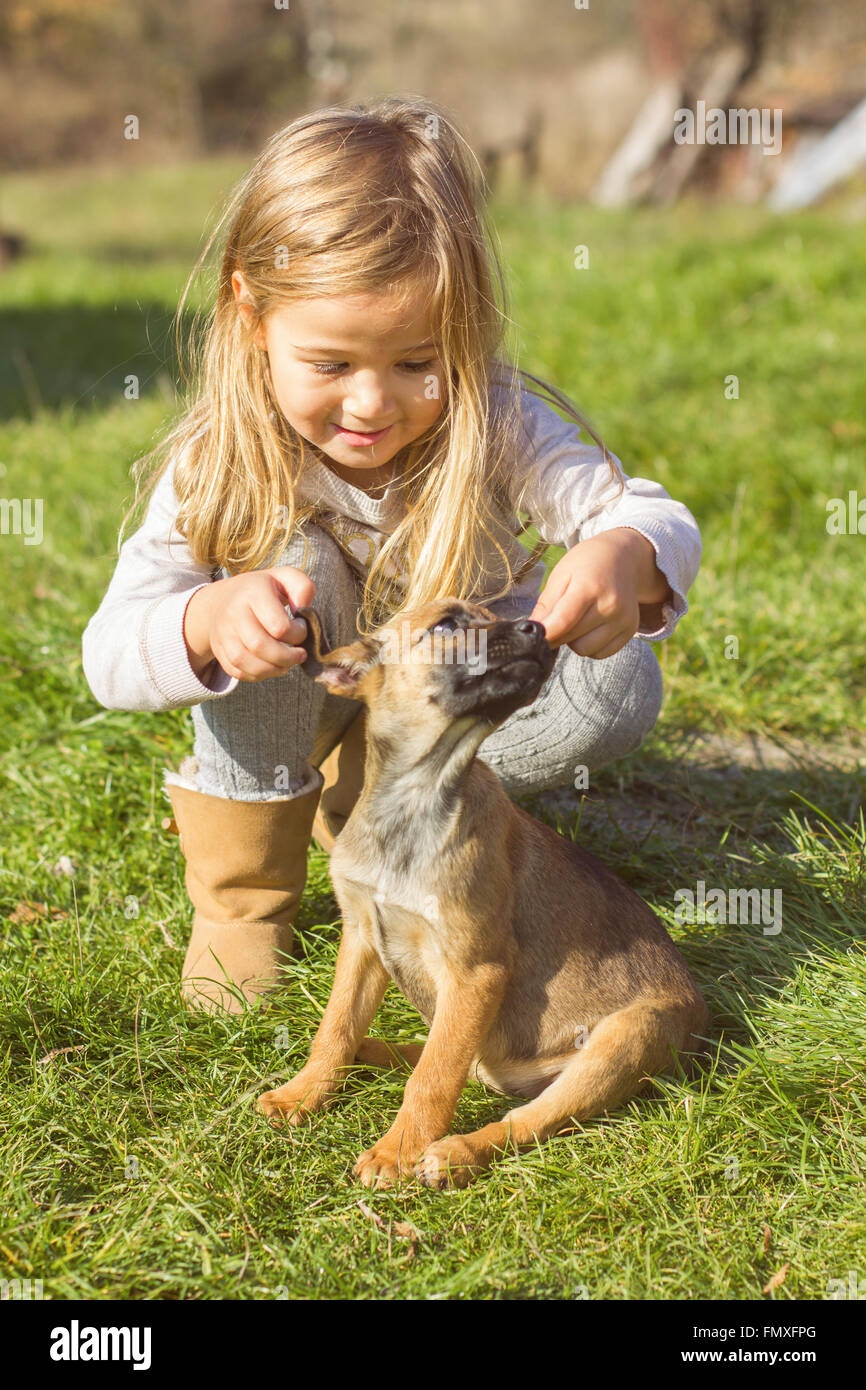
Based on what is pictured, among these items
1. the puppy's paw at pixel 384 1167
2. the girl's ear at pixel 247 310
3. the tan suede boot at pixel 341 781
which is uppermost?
the girl's ear at pixel 247 310

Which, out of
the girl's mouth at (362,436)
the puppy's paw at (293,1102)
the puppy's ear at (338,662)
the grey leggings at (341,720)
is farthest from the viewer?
the grey leggings at (341,720)

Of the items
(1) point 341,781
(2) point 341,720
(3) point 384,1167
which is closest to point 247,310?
(2) point 341,720

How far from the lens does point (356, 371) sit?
254 centimetres

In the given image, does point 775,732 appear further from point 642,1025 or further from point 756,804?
point 642,1025

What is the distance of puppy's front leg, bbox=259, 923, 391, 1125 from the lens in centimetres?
249

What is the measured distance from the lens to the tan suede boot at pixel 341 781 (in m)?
3.18

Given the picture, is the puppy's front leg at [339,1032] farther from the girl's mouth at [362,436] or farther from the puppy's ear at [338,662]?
the girl's mouth at [362,436]

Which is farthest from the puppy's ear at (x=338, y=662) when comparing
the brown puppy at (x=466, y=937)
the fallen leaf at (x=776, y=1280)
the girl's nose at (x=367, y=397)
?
the fallen leaf at (x=776, y=1280)

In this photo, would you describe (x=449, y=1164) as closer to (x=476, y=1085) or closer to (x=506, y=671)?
(x=476, y=1085)

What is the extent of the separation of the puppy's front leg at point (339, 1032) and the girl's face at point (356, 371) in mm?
1057

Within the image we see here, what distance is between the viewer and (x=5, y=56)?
87.9 feet

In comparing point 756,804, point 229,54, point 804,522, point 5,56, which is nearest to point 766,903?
point 756,804

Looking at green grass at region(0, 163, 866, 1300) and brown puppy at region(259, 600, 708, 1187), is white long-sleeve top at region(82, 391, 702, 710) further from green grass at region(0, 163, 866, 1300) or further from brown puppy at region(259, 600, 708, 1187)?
green grass at region(0, 163, 866, 1300)

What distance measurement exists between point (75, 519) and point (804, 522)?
128 inches
